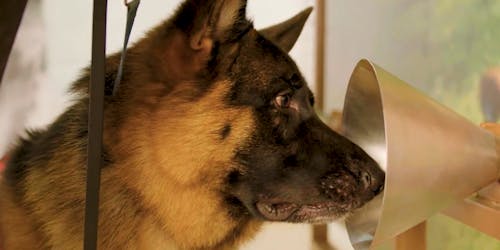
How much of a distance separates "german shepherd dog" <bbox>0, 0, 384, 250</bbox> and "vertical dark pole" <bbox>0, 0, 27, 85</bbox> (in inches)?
5.3

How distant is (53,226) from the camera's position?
800 mm

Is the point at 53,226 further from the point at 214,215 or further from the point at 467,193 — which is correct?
the point at 467,193

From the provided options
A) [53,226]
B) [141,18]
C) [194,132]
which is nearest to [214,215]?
[194,132]

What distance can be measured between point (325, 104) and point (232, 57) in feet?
3.67

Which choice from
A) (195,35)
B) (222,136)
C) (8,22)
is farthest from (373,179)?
(8,22)

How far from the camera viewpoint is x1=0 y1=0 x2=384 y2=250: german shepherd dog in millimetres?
795

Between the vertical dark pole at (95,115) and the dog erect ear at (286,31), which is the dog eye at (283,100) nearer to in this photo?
the dog erect ear at (286,31)

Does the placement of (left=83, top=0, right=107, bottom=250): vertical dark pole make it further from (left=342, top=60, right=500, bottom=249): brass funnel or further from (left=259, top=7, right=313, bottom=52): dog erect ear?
(left=259, top=7, right=313, bottom=52): dog erect ear

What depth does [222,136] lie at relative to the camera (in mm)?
800

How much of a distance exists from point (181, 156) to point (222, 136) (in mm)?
75

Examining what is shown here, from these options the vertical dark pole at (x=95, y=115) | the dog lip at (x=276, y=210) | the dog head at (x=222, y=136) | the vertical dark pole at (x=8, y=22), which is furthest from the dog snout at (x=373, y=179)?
the vertical dark pole at (x=8, y=22)

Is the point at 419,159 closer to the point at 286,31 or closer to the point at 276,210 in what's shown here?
the point at 276,210

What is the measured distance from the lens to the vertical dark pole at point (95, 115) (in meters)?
0.54

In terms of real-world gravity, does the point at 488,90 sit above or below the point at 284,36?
below
